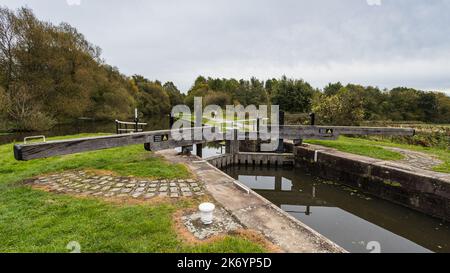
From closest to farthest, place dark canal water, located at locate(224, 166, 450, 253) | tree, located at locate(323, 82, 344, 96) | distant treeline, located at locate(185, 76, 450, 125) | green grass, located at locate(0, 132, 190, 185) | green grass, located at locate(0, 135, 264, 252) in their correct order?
1. green grass, located at locate(0, 135, 264, 252)
2. dark canal water, located at locate(224, 166, 450, 253)
3. green grass, located at locate(0, 132, 190, 185)
4. distant treeline, located at locate(185, 76, 450, 125)
5. tree, located at locate(323, 82, 344, 96)

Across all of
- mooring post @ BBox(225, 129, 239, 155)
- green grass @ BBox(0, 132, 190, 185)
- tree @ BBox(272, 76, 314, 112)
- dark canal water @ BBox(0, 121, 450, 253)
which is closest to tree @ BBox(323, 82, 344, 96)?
tree @ BBox(272, 76, 314, 112)

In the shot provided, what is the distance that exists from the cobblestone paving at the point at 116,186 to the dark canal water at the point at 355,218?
293 cm

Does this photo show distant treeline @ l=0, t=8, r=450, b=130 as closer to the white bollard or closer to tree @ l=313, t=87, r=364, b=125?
tree @ l=313, t=87, r=364, b=125

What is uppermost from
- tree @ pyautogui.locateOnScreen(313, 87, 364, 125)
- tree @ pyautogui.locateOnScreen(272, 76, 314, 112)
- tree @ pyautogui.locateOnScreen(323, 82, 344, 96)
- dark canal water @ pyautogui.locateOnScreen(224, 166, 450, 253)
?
tree @ pyautogui.locateOnScreen(323, 82, 344, 96)

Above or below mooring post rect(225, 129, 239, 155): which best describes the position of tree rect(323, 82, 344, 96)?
above

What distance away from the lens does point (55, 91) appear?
18875 mm

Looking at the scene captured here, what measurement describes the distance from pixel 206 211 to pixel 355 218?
4.15m

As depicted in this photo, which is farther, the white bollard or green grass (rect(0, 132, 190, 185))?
green grass (rect(0, 132, 190, 185))

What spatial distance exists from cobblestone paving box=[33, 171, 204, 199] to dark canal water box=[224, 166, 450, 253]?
9.60 feet

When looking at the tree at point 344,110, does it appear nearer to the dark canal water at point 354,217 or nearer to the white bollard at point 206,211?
the dark canal water at point 354,217

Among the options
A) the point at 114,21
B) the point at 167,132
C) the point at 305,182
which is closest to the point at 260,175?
the point at 305,182

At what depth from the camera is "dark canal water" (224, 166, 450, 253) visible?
4242 millimetres

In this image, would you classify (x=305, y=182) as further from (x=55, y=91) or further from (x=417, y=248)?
(x=55, y=91)
